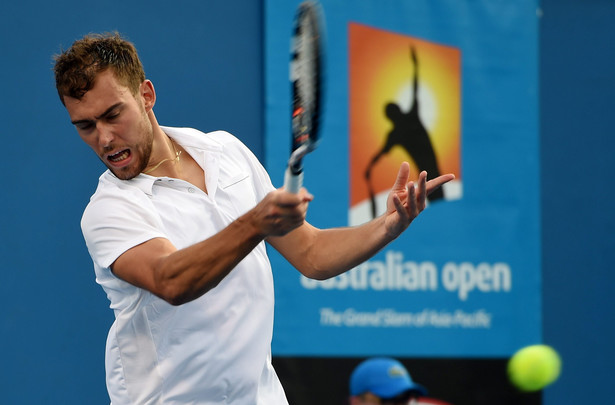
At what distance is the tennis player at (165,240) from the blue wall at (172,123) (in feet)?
5.73

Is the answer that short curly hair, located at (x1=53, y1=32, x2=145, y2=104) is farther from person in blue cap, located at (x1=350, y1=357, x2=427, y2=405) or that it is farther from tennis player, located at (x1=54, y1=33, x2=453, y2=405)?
person in blue cap, located at (x1=350, y1=357, x2=427, y2=405)

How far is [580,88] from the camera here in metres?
5.04

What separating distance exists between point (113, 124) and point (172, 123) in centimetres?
194

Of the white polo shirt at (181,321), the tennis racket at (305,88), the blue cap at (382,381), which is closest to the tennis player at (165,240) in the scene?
the white polo shirt at (181,321)

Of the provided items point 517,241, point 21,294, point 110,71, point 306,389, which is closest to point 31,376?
point 21,294

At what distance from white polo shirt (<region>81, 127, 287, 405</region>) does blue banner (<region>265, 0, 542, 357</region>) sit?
1.82 meters

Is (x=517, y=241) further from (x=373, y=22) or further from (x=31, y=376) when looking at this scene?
(x=31, y=376)

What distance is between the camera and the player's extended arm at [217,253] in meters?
1.85

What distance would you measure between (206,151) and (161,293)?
69 centimetres

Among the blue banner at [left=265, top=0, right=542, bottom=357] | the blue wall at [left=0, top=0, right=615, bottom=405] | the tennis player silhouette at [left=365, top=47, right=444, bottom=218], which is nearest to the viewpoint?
the blue wall at [left=0, top=0, right=615, bottom=405]

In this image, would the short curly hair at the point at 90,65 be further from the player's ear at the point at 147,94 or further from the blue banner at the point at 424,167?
the blue banner at the point at 424,167

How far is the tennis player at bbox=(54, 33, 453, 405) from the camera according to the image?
91.7 inches

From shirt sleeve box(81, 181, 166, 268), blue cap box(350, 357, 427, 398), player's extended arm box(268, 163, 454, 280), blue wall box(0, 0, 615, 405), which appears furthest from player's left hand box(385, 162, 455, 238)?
blue wall box(0, 0, 615, 405)

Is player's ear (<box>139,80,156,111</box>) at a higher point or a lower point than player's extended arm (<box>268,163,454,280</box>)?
higher
